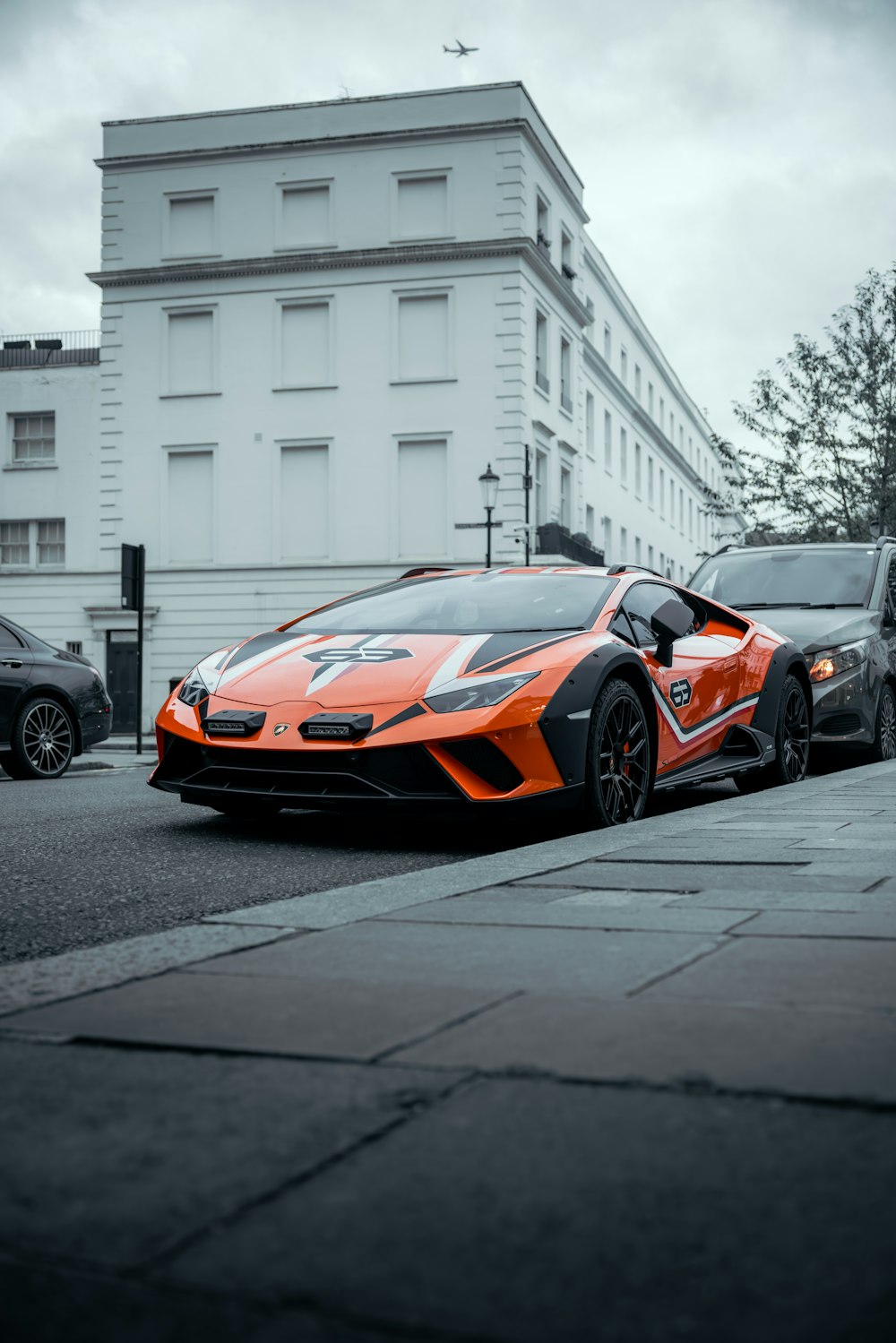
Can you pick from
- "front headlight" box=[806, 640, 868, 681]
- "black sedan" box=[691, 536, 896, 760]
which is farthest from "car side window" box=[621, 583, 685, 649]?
"front headlight" box=[806, 640, 868, 681]

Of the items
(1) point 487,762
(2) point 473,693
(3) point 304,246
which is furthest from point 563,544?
(1) point 487,762

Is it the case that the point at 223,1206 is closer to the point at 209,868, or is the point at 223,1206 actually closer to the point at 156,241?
the point at 209,868

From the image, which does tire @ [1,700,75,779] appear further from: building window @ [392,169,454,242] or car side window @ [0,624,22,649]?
building window @ [392,169,454,242]

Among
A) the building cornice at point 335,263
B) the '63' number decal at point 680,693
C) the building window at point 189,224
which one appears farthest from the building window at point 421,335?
the '63' number decal at point 680,693

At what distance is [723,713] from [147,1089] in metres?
5.78

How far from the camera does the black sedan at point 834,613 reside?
10.2 meters

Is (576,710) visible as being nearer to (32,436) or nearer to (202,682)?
(202,682)

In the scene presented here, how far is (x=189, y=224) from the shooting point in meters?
34.6

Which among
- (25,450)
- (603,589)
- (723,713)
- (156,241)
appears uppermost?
(156,241)

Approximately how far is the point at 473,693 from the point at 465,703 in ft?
0.21

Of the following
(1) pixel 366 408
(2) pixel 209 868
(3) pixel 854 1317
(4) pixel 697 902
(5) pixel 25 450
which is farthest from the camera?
(5) pixel 25 450

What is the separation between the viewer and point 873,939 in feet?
9.98

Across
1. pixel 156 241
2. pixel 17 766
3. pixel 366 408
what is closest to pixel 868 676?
pixel 17 766

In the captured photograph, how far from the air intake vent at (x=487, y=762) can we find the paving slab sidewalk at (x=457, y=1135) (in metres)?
2.14
